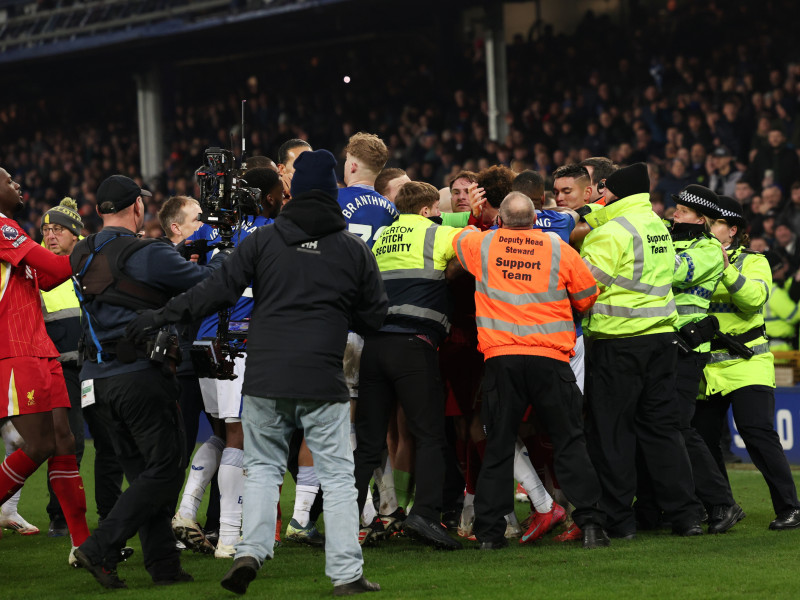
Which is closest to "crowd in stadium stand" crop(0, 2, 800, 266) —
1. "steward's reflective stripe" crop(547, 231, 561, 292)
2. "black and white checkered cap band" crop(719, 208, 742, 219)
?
"black and white checkered cap band" crop(719, 208, 742, 219)

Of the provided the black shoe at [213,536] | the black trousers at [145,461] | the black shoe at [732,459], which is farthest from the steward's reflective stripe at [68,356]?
the black shoe at [732,459]

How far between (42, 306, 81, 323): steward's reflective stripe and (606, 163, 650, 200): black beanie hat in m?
4.15

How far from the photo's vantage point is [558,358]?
6906mm

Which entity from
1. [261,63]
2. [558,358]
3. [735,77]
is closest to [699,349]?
[558,358]

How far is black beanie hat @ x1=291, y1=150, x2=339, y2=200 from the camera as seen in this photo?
19.7ft

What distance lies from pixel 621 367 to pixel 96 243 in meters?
3.36

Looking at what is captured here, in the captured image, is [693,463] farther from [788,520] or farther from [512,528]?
[512,528]

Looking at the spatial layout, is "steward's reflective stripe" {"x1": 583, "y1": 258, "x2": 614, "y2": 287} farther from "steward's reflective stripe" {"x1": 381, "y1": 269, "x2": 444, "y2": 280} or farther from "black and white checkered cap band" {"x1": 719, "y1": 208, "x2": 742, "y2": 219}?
"black and white checkered cap band" {"x1": 719, "y1": 208, "x2": 742, "y2": 219}

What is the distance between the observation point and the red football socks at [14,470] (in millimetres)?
6605

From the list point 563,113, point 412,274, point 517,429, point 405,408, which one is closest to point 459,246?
point 412,274

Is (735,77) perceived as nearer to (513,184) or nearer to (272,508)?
(513,184)

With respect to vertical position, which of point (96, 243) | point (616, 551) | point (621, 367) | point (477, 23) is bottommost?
point (616, 551)

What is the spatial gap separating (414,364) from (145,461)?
1764 mm

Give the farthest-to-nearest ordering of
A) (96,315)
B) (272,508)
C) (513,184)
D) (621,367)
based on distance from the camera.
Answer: (513,184), (621,367), (96,315), (272,508)
